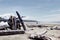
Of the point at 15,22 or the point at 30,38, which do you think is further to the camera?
the point at 15,22

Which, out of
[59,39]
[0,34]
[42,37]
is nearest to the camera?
[42,37]

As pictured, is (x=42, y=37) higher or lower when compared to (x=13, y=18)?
lower

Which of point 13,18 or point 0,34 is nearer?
point 0,34

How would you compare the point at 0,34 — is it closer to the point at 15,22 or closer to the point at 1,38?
the point at 1,38

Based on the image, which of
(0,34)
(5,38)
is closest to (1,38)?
(5,38)

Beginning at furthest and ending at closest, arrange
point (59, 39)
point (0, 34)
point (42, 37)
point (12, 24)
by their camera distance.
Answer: point (12, 24), point (0, 34), point (59, 39), point (42, 37)

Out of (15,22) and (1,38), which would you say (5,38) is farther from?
(15,22)

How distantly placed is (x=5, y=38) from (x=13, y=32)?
1034 mm

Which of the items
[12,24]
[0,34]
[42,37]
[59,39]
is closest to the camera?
[42,37]

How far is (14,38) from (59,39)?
2347 mm

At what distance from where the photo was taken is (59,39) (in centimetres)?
820

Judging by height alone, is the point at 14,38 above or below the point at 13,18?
below

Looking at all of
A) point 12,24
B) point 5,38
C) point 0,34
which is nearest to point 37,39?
point 5,38

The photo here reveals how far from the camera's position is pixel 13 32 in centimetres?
929
